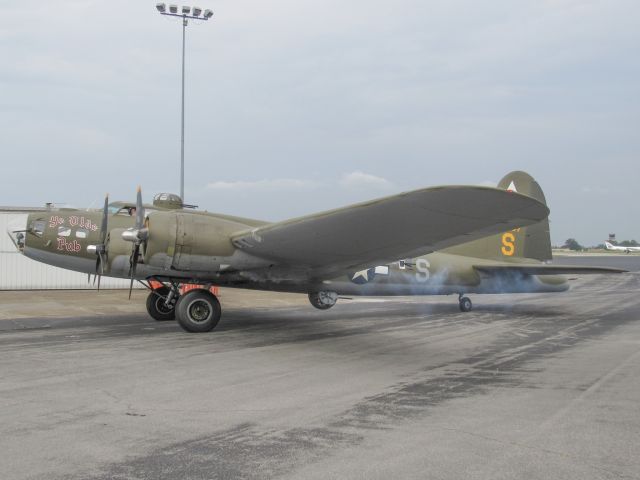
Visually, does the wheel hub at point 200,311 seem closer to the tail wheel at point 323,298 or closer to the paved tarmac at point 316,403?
the paved tarmac at point 316,403

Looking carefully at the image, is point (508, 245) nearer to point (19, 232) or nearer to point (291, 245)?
point (291, 245)

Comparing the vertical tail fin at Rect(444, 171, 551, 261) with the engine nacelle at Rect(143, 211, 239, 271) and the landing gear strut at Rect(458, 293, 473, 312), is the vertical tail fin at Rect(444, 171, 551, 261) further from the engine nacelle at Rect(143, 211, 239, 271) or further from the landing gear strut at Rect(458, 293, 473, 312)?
the engine nacelle at Rect(143, 211, 239, 271)

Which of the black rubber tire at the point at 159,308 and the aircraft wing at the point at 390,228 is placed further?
the black rubber tire at the point at 159,308

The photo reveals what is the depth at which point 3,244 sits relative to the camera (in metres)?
25.8

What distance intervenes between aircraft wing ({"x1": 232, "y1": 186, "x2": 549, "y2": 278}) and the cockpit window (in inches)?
187

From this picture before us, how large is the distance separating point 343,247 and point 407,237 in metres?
1.41

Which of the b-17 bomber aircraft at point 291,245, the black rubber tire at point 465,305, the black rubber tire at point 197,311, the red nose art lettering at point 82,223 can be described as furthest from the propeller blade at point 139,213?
the black rubber tire at point 465,305

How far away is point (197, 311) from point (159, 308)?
9.22 ft

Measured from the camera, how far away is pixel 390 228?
29.2ft

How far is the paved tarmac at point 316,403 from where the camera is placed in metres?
4.28

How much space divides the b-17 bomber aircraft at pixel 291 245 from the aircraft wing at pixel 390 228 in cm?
2

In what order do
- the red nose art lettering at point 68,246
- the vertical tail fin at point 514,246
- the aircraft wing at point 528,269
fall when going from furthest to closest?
the vertical tail fin at point 514,246 < the aircraft wing at point 528,269 < the red nose art lettering at point 68,246

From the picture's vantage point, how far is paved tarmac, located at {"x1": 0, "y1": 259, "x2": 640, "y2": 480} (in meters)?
4.28

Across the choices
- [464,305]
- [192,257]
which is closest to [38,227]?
[192,257]
